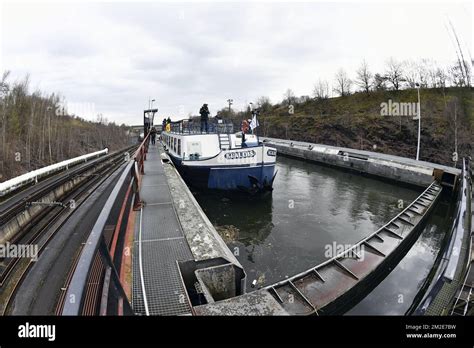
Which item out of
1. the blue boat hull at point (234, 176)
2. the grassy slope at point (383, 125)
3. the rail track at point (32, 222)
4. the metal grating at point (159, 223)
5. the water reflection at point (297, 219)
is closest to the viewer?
the rail track at point (32, 222)

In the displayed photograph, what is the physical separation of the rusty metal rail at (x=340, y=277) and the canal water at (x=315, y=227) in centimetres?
53

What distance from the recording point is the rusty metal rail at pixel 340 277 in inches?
200

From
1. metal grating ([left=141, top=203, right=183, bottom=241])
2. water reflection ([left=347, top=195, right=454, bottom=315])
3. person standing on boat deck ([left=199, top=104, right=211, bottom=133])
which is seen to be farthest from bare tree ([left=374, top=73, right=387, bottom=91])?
metal grating ([left=141, top=203, right=183, bottom=241])

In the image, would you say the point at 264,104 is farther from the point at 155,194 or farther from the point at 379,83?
the point at 155,194

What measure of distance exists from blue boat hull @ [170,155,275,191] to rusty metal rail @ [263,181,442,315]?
6.26 m

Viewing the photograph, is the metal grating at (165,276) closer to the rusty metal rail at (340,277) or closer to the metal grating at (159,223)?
the metal grating at (159,223)

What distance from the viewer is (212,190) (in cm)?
1430

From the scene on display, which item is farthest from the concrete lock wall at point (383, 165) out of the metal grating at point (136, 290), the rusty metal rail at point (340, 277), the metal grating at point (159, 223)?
the metal grating at point (136, 290)

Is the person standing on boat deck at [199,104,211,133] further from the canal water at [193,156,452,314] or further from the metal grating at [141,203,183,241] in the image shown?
the metal grating at [141,203,183,241]

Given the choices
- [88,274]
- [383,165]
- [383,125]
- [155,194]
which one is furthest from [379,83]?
[88,274]

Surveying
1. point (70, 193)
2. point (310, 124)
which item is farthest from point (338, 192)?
point (310, 124)

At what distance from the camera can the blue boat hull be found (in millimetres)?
13742
